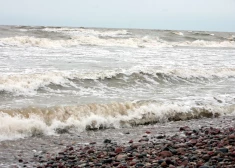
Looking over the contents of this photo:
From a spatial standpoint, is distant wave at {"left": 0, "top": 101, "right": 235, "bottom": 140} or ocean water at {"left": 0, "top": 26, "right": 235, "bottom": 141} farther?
ocean water at {"left": 0, "top": 26, "right": 235, "bottom": 141}

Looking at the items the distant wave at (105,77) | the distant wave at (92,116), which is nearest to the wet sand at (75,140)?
the distant wave at (92,116)

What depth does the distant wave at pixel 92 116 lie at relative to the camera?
7.82 meters

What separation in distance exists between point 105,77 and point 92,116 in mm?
5339

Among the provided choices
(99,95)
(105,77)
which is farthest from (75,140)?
(105,77)

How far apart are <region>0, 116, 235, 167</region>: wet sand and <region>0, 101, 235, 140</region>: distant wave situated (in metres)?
0.32

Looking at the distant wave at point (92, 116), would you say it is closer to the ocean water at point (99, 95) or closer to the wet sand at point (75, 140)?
the ocean water at point (99, 95)

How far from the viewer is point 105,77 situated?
14.0m

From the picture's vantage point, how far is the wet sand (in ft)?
19.6

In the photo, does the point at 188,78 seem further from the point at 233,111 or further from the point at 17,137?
the point at 17,137

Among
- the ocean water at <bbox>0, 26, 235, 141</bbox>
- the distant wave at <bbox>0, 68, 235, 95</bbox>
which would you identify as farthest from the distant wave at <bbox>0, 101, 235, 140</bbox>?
the distant wave at <bbox>0, 68, 235, 95</bbox>

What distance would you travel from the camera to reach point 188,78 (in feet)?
52.4

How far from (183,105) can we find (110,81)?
14.0ft

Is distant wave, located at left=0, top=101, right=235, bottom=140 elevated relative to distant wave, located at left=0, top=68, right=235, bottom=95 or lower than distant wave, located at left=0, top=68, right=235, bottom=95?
lower

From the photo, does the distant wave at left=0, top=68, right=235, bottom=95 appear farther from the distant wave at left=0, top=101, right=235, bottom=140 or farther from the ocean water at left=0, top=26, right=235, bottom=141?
the distant wave at left=0, top=101, right=235, bottom=140
